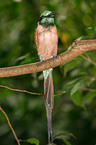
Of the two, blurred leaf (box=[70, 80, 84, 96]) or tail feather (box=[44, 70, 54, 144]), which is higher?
blurred leaf (box=[70, 80, 84, 96])

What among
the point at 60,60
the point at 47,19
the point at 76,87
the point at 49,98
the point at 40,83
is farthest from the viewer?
the point at 40,83

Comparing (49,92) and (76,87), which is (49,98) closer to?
(49,92)

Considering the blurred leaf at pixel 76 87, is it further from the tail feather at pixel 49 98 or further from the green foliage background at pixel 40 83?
the green foliage background at pixel 40 83

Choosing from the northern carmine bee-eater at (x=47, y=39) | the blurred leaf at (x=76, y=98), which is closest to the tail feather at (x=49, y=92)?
the northern carmine bee-eater at (x=47, y=39)

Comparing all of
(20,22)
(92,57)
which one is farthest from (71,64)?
(20,22)

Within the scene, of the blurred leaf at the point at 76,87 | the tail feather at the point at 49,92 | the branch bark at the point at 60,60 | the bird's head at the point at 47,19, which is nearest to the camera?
the branch bark at the point at 60,60

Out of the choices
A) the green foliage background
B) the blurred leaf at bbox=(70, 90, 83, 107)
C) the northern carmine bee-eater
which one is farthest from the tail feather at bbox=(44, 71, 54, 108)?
the green foliage background

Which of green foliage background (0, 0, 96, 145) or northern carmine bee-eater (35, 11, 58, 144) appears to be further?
green foliage background (0, 0, 96, 145)

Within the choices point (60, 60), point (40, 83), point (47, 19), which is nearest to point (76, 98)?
point (60, 60)

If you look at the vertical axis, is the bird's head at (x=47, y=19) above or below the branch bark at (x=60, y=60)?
above

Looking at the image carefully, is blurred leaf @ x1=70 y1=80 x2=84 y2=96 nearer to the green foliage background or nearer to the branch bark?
the branch bark
